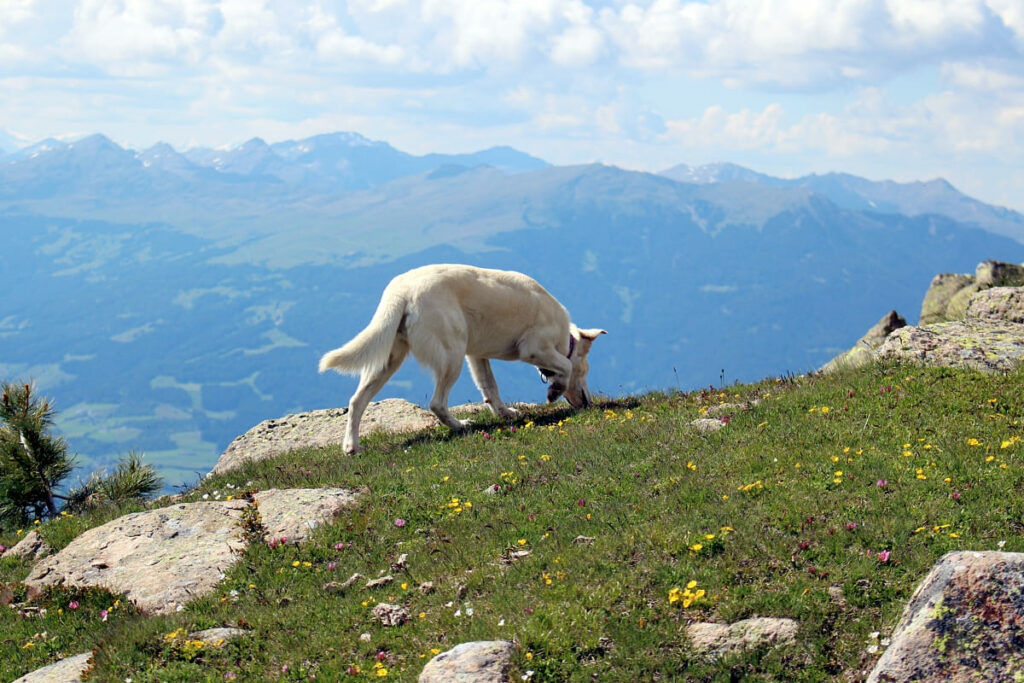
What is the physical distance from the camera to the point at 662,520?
9242mm

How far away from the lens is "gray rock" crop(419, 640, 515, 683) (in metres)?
6.79

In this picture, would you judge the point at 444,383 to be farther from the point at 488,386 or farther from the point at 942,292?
the point at 942,292

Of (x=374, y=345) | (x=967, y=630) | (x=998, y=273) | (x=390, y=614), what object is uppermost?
(x=374, y=345)

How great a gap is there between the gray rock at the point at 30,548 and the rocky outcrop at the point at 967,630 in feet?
36.1

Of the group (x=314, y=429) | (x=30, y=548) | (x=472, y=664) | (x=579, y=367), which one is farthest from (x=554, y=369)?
(x=472, y=664)

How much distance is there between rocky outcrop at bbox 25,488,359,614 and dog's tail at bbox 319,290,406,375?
96.0 inches

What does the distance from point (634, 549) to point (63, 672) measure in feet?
18.3

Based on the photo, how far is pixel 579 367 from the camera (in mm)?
17922

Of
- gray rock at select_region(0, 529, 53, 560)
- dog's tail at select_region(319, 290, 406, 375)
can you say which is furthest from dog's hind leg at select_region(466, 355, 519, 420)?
gray rock at select_region(0, 529, 53, 560)

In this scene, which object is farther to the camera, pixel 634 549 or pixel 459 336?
pixel 459 336

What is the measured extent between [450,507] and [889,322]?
683 inches

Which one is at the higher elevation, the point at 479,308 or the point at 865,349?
the point at 479,308

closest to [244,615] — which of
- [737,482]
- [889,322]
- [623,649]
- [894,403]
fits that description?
[623,649]

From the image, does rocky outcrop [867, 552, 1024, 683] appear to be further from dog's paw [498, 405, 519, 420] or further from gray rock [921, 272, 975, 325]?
gray rock [921, 272, 975, 325]
